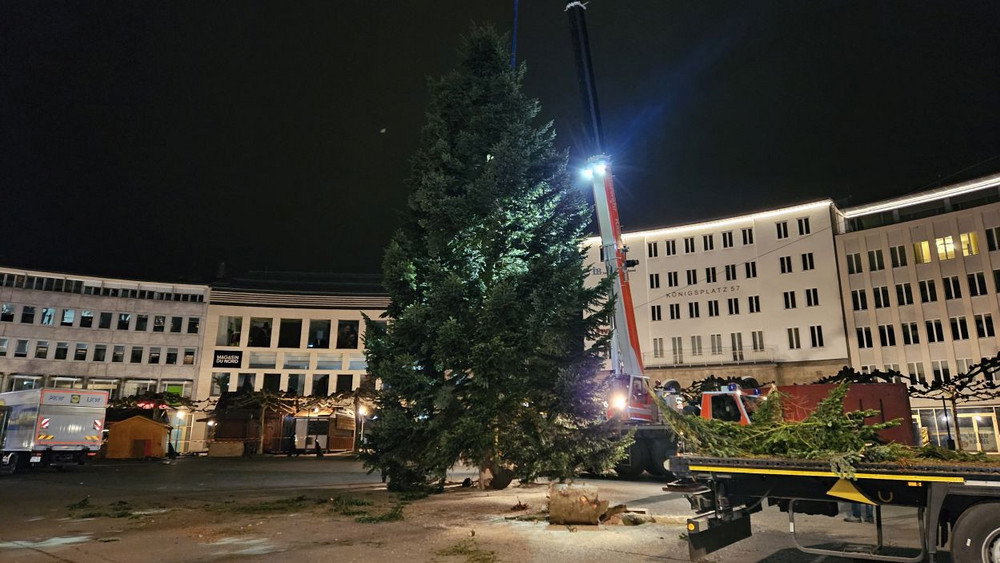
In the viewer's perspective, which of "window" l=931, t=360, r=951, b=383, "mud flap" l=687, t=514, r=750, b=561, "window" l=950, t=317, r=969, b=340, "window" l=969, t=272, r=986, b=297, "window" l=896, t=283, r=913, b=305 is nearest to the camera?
"mud flap" l=687, t=514, r=750, b=561

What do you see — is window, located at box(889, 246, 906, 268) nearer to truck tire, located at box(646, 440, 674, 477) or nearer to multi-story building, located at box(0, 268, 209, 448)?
truck tire, located at box(646, 440, 674, 477)

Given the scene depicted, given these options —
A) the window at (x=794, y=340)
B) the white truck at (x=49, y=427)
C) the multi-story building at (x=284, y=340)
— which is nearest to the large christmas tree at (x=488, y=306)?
the white truck at (x=49, y=427)

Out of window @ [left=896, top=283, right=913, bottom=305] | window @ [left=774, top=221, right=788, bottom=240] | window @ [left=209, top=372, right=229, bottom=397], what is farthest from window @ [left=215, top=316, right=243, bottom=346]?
window @ [left=896, top=283, right=913, bottom=305]

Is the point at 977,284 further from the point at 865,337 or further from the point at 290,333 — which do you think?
the point at 290,333

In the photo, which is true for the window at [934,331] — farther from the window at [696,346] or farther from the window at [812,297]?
the window at [696,346]

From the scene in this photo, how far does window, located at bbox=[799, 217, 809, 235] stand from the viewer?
177 ft

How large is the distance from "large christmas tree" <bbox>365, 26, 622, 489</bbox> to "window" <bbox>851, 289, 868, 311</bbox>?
44.9 m

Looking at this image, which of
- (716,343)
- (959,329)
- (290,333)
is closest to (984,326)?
(959,329)

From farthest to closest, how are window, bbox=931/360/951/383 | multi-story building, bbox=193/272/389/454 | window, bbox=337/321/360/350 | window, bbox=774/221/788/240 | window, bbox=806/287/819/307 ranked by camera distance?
window, bbox=337/321/360/350 → multi-story building, bbox=193/272/389/454 → window, bbox=774/221/788/240 → window, bbox=806/287/819/307 → window, bbox=931/360/951/383

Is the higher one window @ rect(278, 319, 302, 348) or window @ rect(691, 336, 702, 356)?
window @ rect(278, 319, 302, 348)

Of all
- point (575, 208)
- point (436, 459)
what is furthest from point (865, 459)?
point (575, 208)

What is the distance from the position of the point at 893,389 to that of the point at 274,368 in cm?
5495

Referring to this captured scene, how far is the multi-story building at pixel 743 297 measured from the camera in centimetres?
5194

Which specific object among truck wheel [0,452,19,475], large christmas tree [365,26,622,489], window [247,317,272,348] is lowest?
truck wheel [0,452,19,475]
